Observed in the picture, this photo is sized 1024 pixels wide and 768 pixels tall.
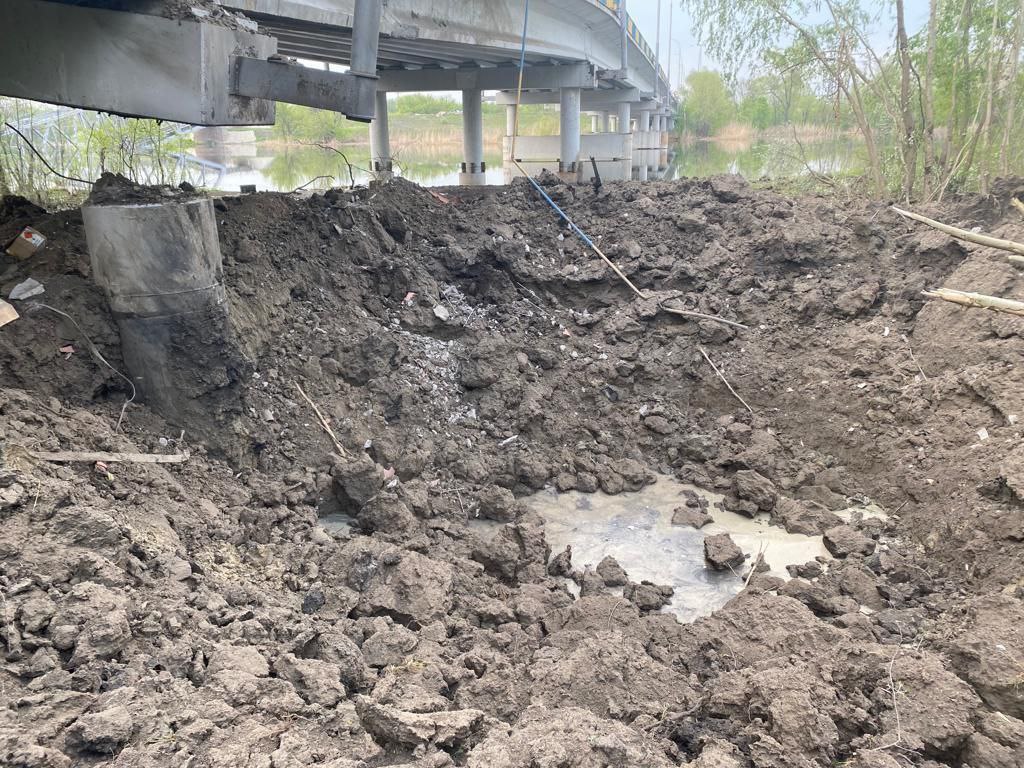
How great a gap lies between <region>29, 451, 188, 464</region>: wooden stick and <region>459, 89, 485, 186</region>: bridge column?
1472 centimetres

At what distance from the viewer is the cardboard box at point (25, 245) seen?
200 inches

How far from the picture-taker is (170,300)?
491 cm

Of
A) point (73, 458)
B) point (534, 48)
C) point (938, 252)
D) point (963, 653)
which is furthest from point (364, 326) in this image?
point (534, 48)

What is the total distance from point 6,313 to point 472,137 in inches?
643

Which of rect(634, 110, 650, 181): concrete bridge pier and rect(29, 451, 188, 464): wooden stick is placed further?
rect(634, 110, 650, 181): concrete bridge pier

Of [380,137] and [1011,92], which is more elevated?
[380,137]

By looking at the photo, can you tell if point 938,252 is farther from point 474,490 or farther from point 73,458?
point 73,458

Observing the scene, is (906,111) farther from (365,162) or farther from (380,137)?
(365,162)

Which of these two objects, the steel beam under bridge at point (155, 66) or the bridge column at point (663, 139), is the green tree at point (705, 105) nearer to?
the bridge column at point (663, 139)

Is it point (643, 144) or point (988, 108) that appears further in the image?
point (643, 144)

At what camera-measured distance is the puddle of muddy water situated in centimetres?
524

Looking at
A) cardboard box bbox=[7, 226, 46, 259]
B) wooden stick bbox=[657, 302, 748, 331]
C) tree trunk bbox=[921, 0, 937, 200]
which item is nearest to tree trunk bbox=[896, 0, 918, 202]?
tree trunk bbox=[921, 0, 937, 200]

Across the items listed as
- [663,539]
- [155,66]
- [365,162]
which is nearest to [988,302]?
[663,539]

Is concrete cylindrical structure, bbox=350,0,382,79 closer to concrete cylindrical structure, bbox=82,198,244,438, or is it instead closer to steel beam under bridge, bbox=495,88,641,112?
concrete cylindrical structure, bbox=82,198,244,438
